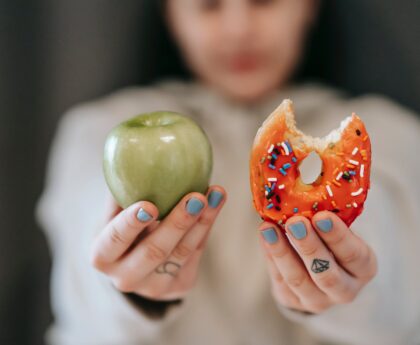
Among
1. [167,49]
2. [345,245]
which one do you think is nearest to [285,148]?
[345,245]

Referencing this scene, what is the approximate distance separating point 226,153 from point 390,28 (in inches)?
19.7

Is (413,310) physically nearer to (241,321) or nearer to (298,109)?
(241,321)

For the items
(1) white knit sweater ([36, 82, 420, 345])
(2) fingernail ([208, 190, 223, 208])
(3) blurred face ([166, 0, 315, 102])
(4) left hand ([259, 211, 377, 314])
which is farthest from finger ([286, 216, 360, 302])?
(3) blurred face ([166, 0, 315, 102])

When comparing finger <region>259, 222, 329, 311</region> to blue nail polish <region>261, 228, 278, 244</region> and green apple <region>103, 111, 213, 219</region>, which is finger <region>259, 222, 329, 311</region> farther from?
green apple <region>103, 111, 213, 219</region>

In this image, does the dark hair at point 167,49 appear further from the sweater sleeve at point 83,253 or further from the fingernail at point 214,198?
the fingernail at point 214,198

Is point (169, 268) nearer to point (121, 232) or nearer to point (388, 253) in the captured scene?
point (121, 232)

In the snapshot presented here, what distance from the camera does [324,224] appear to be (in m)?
0.56

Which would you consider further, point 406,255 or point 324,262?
point 406,255

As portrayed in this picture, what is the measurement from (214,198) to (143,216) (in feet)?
0.31

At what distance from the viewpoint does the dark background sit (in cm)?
125

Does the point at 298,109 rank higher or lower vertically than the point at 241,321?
higher

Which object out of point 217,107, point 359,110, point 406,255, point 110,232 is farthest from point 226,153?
point 110,232

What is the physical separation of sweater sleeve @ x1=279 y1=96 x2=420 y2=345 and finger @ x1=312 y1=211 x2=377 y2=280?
18cm

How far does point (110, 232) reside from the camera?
0.63m
